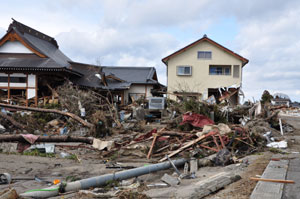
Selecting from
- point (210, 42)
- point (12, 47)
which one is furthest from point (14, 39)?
point (210, 42)

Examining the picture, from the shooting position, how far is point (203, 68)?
77.3ft

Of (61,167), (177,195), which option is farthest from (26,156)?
(177,195)

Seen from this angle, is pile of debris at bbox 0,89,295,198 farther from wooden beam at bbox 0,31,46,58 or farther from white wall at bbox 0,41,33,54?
white wall at bbox 0,41,33,54

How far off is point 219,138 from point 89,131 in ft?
20.8

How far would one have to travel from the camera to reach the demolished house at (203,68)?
920 inches

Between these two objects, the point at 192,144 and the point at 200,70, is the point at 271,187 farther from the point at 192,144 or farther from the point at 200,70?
the point at 200,70

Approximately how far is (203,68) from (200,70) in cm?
31

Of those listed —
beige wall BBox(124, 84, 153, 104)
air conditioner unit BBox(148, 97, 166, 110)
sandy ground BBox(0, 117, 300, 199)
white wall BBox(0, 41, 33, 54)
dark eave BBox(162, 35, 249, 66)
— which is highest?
dark eave BBox(162, 35, 249, 66)

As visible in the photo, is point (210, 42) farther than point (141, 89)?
No

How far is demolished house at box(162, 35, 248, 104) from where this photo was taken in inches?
920

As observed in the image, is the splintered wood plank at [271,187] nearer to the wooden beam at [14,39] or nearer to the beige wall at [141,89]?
the wooden beam at [14,39]

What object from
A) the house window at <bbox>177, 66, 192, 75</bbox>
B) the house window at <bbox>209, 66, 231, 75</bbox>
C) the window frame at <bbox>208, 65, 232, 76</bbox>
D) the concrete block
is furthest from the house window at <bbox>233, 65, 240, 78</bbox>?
the concrete block

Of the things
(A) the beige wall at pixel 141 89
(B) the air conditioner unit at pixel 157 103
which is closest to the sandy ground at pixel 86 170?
(B) the air conditioner unit at pixel 157 103

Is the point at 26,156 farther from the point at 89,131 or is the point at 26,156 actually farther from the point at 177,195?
the point at 177,195
